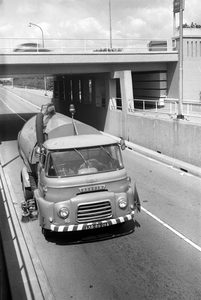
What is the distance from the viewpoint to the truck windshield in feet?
27.4

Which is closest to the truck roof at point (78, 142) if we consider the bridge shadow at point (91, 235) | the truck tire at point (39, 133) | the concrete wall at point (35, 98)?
the truck tire at point (39, 133)

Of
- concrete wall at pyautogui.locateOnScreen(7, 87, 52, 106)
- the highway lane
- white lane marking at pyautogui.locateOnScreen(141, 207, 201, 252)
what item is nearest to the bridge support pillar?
the highway lane

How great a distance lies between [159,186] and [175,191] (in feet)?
2.44

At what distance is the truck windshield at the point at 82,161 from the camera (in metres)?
8.36

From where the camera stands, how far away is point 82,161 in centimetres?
852

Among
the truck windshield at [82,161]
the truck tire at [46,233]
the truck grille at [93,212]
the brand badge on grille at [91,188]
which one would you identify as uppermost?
the truck windshield at [82,161]

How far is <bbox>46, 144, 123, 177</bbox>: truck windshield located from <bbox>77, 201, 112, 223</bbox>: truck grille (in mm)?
837

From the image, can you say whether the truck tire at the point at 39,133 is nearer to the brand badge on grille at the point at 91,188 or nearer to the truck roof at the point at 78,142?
the truck roof at the point at 78,142

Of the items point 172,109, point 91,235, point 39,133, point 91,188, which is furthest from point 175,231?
point 172,109

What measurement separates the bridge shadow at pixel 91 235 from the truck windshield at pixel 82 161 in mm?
1600

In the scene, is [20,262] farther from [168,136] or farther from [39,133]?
[168,136]

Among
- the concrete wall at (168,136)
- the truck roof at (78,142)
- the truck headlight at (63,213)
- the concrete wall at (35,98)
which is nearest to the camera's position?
the truck headlight at (63,213)

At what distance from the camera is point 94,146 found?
28.3ft

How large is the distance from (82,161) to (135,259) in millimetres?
2594
